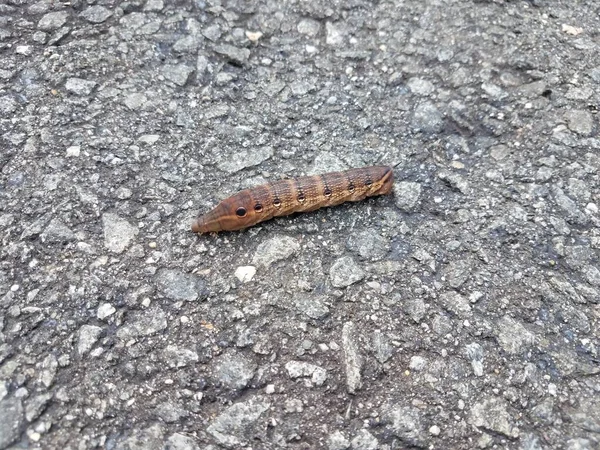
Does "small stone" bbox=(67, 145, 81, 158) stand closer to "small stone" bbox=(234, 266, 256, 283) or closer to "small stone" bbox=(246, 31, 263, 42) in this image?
"small stone" bbox=(234, 266, 256, 283)

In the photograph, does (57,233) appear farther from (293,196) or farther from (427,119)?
(427,119)

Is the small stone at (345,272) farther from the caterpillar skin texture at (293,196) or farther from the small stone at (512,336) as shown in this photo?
the small stone at (512,336)

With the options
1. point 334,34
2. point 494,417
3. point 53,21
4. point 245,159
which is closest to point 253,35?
point 334,34

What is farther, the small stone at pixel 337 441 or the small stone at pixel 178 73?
the small stone at pixel 178 73

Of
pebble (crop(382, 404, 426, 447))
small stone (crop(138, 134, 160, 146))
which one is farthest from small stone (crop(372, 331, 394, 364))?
small stone (crop(138, 134, 160, 146))

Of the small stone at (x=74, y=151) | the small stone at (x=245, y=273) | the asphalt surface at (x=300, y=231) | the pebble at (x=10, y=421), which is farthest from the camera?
the small stone at (x=74, y=151)

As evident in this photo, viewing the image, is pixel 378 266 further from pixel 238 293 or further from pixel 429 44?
pixel 429 44

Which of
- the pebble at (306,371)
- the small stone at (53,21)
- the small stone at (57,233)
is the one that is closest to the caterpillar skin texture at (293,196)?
the small stone at (57,233)
